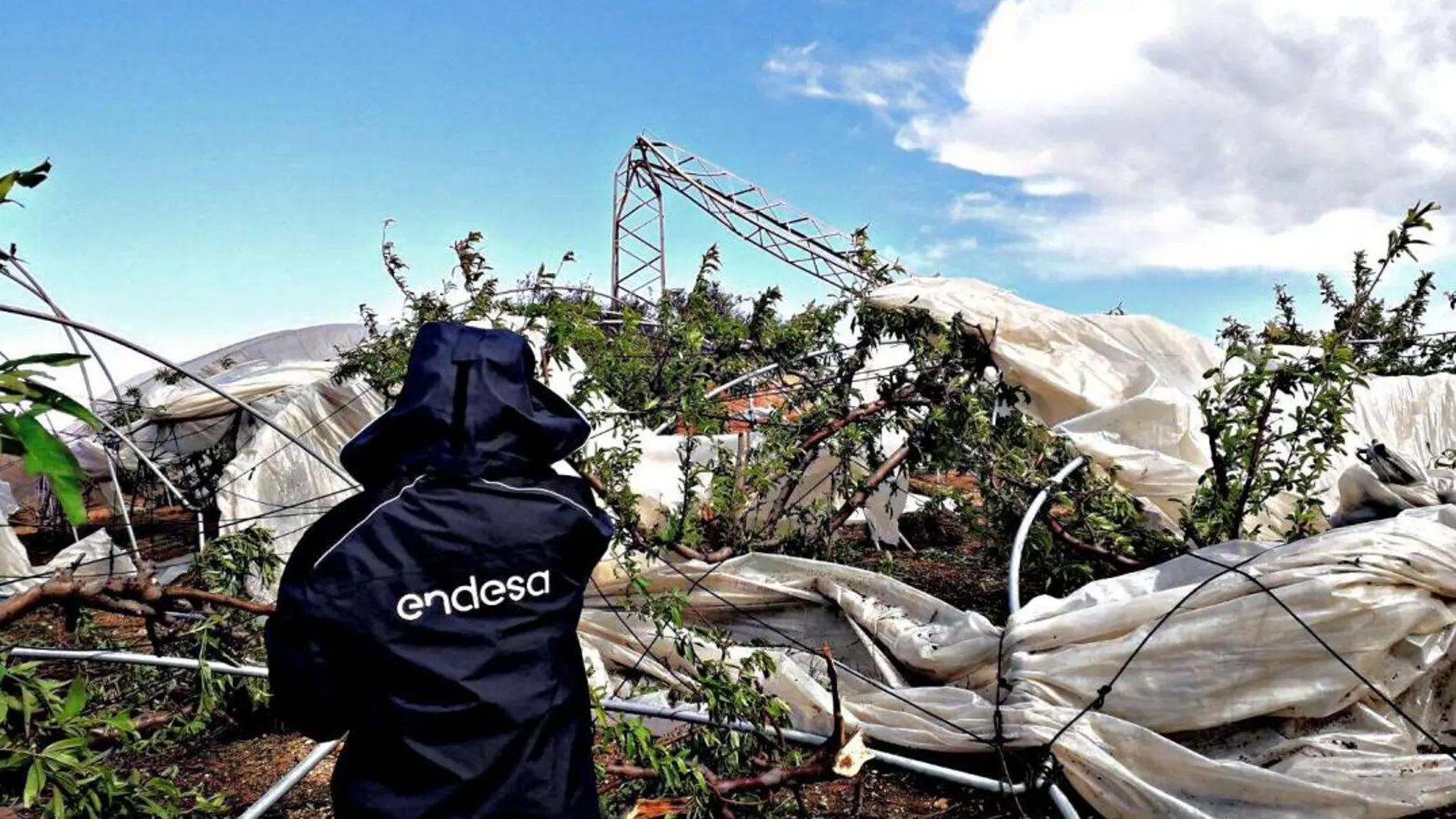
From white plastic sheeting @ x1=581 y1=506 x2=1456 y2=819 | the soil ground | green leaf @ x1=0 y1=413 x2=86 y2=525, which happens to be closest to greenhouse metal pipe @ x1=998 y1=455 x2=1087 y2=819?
white plastic sheeting @ x1=581 y1=506 x2=1456 y2=819

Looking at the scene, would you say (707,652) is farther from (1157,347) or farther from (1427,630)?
(1157,347)

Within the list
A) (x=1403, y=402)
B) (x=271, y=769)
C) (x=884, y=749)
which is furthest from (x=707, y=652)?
(x=1403, y=402)

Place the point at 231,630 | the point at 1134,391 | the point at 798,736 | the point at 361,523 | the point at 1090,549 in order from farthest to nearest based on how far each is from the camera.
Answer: the point at 1134,391 → the point at 1090,549 → the point at 231,630 → the point at 798,736 → the point at 361,523

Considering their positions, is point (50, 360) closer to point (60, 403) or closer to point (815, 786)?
point (60, 403)

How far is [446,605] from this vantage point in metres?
1.75

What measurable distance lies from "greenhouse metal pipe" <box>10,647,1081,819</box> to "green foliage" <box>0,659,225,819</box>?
0.19 meters

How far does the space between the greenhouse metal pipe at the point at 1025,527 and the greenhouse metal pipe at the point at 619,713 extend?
31.3 inches

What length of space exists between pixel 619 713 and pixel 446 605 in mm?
1334

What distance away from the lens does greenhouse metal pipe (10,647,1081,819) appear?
2438mm

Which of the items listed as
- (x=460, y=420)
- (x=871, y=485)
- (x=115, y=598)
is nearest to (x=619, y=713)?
(x=115, y=598)

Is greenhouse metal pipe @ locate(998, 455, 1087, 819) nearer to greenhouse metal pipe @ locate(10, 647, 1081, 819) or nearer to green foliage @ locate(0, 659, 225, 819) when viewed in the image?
greenhouse metal pipe @ locate(10, 647, 1081, 819)

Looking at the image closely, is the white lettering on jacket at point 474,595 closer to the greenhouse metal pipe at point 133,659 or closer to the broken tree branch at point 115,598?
the broken tree branch at point 115,598

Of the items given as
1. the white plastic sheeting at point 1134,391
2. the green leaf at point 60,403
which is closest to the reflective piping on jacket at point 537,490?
the green leaf at point 60,403

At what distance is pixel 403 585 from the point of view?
1.72 meters
